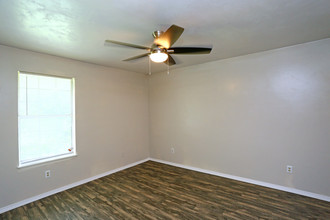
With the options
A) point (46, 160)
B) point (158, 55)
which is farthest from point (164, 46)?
point (46, 160)

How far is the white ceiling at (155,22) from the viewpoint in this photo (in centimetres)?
163

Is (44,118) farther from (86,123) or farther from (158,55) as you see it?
(158,55)

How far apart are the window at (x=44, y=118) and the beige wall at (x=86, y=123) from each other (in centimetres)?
13

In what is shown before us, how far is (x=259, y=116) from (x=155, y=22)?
2513 mm

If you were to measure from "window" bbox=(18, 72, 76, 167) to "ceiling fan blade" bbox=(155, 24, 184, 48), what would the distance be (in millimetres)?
2360

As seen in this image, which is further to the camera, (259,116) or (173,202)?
(259,116)

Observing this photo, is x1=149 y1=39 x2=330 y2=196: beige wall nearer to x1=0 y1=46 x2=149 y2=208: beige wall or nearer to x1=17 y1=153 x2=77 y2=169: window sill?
x1=0 y1=46 x2=149 y2=208: beige wall

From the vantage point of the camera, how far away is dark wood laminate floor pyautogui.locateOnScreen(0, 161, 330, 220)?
234cm

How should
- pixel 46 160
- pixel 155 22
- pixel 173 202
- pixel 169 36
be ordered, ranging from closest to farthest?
pixel 169 36 < pixel 155 22 < pixel 173 202 < pixel 46 160

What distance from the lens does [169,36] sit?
1.75 metres

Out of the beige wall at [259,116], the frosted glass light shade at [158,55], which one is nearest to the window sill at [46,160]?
the beige wall at [259,116]

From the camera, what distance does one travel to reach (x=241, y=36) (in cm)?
240

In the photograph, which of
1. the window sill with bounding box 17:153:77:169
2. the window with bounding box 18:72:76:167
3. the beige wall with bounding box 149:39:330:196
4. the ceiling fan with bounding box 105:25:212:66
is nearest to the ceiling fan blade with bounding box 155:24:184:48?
the ceiling fan with bounding box 105:25:212:66

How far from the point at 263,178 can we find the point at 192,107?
2.00m
